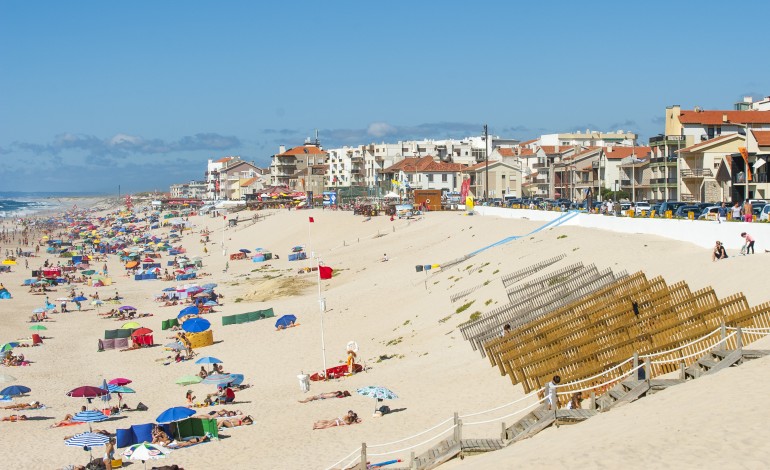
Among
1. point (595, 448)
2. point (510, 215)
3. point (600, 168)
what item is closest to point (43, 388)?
point (595, 448)

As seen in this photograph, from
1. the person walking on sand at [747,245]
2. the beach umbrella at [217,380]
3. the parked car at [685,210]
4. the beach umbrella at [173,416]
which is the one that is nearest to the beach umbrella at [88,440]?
the beach umbrella at [173,416]

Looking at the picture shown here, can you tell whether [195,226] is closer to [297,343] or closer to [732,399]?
[297,343]

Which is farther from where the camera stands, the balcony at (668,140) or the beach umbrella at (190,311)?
the balcony at (668,140)

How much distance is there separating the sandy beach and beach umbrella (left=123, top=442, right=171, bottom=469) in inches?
37.2

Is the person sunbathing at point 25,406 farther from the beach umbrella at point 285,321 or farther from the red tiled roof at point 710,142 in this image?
the red tiled roof at point 710,142

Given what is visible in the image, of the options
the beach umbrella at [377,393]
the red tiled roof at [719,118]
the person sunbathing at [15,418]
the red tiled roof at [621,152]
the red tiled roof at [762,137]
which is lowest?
the person sunbathing at [15,418]

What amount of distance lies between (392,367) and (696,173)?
38.4 m

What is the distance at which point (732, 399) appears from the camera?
12.4 meters

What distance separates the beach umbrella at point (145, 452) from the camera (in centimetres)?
1777

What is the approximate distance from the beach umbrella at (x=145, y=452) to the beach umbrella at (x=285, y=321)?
56.8 ft

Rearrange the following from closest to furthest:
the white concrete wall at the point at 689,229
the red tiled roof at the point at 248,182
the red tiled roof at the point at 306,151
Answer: the white concrete wall at the point at 689,229 → the red tiled roof at the point at 306,151 → the red tiled roof at the point at 248,182

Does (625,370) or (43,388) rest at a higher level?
(625,370)

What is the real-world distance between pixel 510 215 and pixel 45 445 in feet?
127

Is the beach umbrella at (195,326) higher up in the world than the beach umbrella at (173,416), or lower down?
higher up
